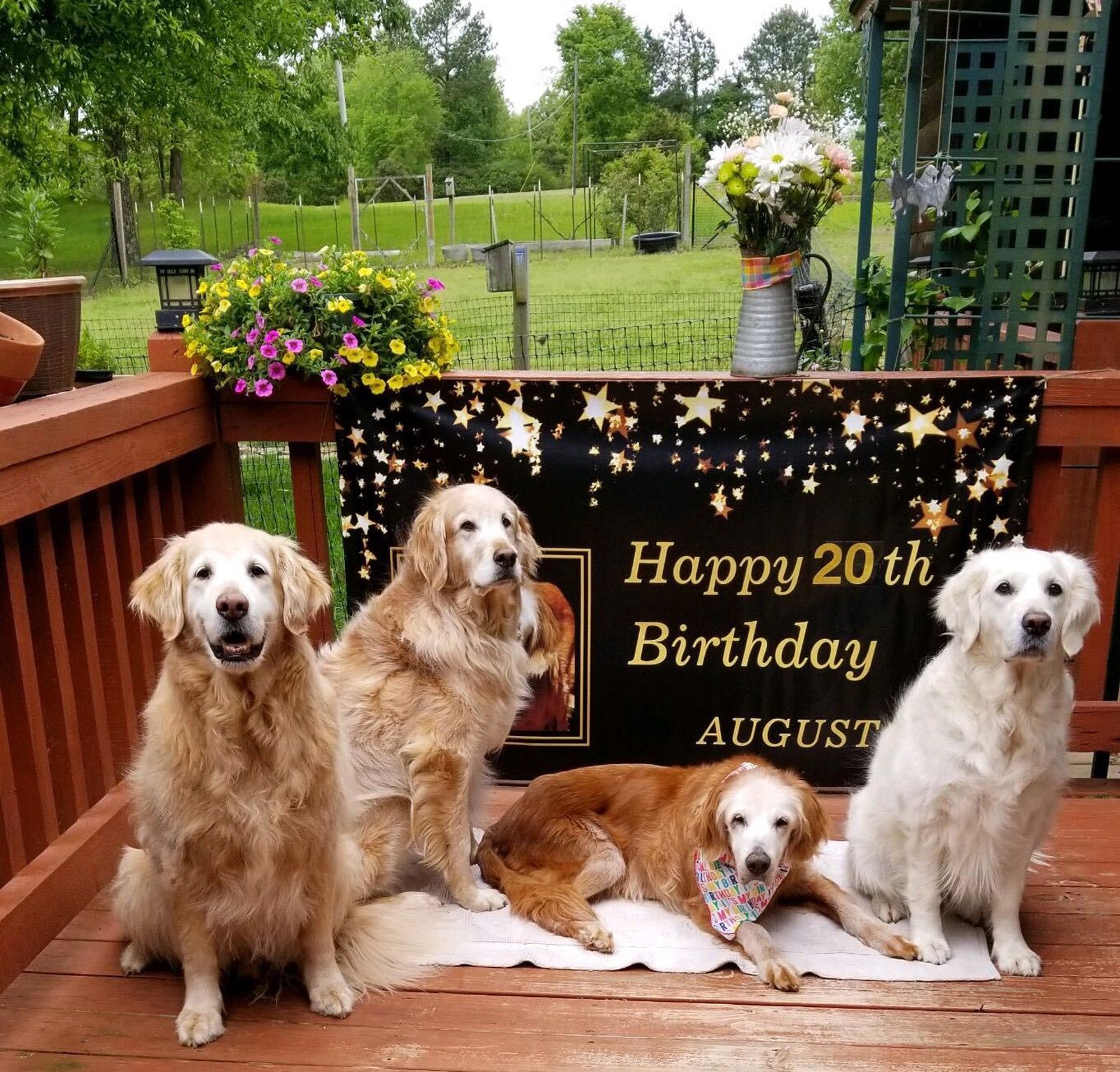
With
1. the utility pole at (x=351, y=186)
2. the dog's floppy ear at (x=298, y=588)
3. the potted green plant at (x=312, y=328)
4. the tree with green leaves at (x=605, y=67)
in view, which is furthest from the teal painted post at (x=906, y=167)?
the tree with green leaves at (x=605, y=67)

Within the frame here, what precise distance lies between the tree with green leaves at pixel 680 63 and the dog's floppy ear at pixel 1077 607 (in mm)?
17899

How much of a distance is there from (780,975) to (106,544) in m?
2.17

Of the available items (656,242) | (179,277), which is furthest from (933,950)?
(656,242)

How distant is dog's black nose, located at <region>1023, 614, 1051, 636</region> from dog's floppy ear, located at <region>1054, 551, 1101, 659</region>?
0.07m

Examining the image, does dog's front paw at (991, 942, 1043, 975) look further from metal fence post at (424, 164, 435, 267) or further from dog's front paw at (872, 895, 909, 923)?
metal fence post at (424, 164, 435, 267)

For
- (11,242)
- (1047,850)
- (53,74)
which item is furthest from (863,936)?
(11,242)

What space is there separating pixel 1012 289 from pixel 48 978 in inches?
151

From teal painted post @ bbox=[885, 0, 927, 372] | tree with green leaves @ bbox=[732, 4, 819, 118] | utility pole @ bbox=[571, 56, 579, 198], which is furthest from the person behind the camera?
tree with green leaves @ bbox=[732, 4, 819, 118]

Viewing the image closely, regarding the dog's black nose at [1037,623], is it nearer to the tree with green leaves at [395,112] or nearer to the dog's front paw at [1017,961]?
the dog's front paw at [1017,961]

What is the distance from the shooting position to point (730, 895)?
237cm

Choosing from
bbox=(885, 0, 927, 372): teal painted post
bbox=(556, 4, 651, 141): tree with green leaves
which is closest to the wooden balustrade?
bbox=(885, 0, 927, 372): teal painted post

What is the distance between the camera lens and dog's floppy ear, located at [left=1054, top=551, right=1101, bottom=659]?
210 cm

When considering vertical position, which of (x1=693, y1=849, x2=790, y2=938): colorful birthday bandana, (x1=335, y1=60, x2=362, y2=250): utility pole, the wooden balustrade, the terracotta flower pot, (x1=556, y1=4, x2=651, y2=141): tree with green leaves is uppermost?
(x1=556, y1=4, x2=651, y2=141): tree with green leaves

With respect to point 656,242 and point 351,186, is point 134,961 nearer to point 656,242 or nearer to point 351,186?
point 351,186
